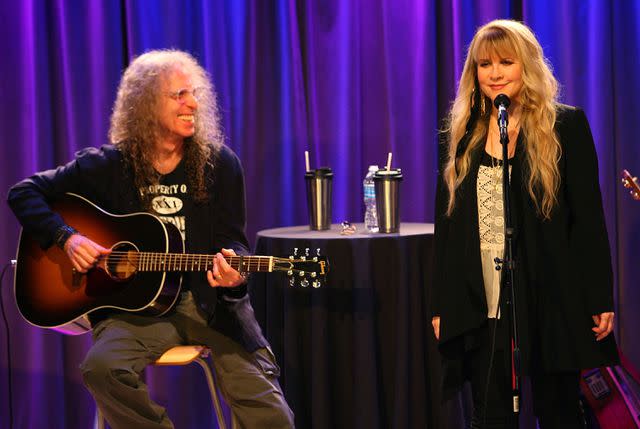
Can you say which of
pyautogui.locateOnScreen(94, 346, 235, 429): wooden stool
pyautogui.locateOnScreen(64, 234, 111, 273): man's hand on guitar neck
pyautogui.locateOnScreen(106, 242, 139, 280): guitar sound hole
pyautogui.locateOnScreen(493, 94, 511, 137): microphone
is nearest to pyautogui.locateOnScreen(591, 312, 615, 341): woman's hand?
pyautogui.locateOnScreen(493, 94, 511, 137): microphone

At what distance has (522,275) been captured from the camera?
251 cm

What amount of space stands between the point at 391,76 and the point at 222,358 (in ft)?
6.57

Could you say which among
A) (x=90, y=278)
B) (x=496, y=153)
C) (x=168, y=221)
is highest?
(x=496, y=153)

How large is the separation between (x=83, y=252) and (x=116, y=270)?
0.48 ft

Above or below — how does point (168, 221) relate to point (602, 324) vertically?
above

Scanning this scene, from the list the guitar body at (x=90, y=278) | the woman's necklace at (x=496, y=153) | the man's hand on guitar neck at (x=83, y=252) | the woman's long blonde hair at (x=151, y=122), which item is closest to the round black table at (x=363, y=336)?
the woman's long blonde hair at (x=151, y=122)

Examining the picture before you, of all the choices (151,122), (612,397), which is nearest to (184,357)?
(151,122)

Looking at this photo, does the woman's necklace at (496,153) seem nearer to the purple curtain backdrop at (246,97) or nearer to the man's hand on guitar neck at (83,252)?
the man's hand on guitar neck at (83,252)

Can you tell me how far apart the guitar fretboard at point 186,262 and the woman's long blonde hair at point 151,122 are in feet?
0.95

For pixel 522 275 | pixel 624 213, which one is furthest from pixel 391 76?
pixel 522 275

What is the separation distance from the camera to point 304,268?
2967 millimetres

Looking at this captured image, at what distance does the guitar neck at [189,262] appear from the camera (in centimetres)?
294

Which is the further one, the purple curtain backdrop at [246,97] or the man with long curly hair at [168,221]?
the purple curtain backdrop at [246,97]

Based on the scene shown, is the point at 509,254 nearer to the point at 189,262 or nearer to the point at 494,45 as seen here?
the point at 494,45
